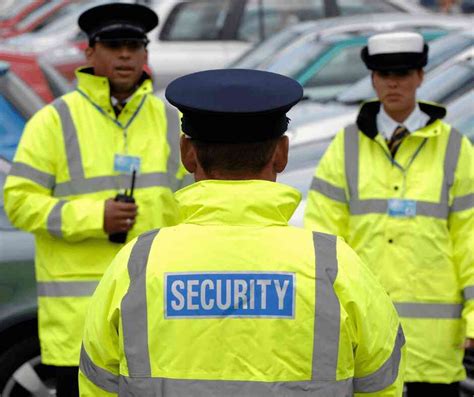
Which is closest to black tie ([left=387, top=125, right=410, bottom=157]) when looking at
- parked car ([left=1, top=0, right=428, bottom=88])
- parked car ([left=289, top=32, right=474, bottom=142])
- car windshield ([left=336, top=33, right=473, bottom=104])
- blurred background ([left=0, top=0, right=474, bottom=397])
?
blurred background ([left=0, top=0, right=474, bottom=397])

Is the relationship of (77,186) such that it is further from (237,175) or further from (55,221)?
(237,175)

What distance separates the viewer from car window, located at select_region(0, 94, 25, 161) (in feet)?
18.7

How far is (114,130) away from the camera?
440 cm

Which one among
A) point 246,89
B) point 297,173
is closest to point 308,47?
point 297,173

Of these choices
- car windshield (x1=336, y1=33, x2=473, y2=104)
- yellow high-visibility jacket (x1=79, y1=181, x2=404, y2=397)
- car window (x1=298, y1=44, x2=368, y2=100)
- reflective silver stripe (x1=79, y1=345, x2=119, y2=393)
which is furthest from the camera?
car window (x1=298, y1=44, x2=368, y2=100)

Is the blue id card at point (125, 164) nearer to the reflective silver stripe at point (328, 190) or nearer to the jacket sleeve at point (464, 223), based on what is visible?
the reflective silver stripe at point (328, 190)

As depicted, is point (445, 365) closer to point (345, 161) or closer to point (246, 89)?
point (345, 161)

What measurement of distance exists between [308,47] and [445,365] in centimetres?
293

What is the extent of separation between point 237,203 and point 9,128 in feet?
A: 11.7

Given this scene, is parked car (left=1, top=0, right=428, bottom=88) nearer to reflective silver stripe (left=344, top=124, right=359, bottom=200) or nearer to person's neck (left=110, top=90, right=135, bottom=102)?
person's neck (left=110, top=90, right=135, bottom=102)

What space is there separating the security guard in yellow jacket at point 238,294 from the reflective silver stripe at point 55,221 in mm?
1750

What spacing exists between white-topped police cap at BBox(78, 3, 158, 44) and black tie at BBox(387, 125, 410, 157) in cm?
96

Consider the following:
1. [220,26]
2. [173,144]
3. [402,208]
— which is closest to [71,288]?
[173,144]

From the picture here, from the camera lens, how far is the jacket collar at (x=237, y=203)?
8.13ft
